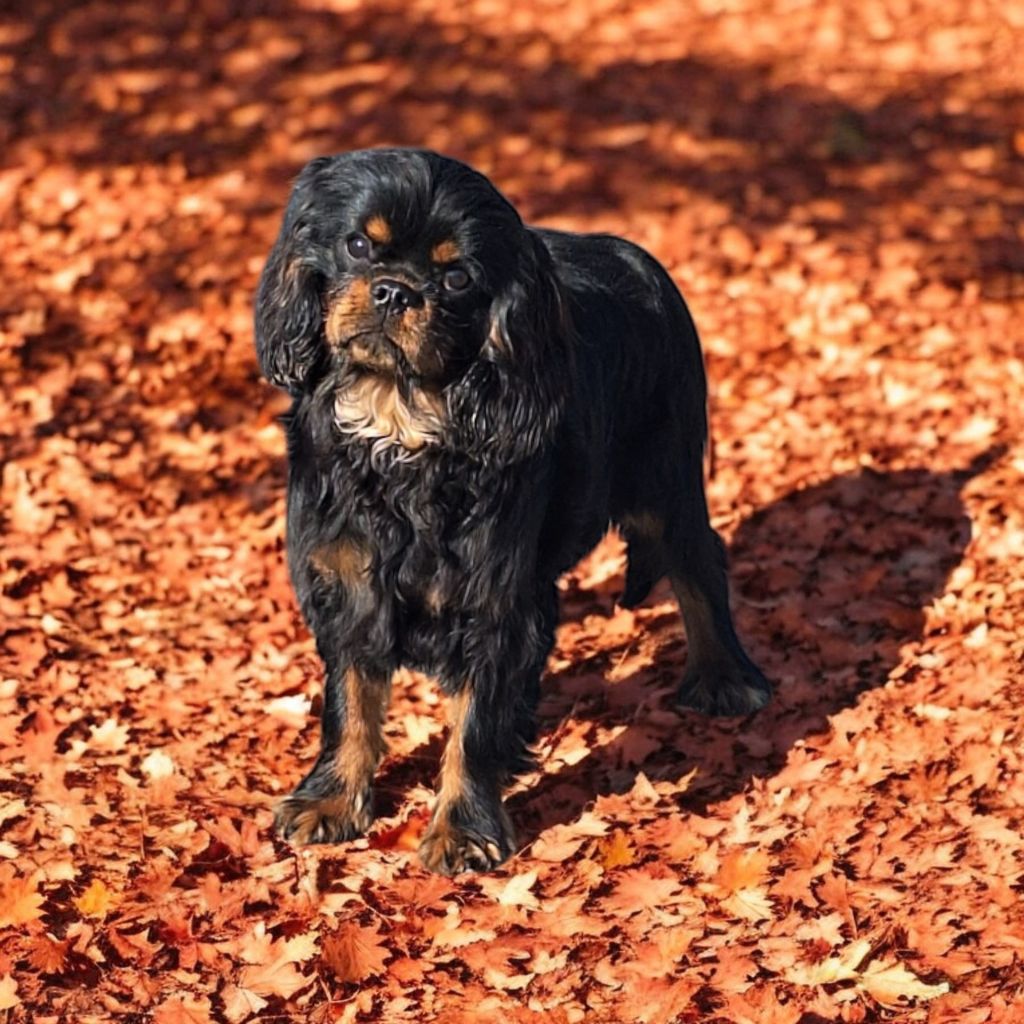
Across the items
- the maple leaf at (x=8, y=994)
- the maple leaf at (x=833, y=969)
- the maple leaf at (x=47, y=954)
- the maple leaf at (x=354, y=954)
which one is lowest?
the maple leaf at (x=833, y=969)

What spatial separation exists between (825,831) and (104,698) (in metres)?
2.94

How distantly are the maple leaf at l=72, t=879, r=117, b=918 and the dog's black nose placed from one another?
84.2 inches

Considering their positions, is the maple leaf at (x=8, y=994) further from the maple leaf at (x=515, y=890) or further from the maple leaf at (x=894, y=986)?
the maple leaf at (x=894, y=986)

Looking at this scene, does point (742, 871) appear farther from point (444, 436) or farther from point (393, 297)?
point (393, 297)

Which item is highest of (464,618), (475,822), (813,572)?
(464,618)

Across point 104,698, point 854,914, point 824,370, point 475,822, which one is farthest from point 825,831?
point 824,370

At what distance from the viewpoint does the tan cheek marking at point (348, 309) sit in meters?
4.89

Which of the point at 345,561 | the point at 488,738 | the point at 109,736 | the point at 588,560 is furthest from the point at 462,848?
the point at 588,560

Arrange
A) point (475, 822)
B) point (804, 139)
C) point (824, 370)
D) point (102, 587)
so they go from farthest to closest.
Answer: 1. point (804, 139)
2. point (824, 370)
3. point (102, 587)
4. point (475, 822)

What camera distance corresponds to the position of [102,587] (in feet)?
25.8

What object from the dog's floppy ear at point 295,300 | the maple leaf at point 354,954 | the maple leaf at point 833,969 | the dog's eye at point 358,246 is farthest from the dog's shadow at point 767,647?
the dog's eye at point 358,246

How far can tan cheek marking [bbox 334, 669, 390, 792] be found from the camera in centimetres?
579

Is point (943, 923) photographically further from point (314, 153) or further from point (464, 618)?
point (314, 153)

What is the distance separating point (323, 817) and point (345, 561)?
98 centimetres
